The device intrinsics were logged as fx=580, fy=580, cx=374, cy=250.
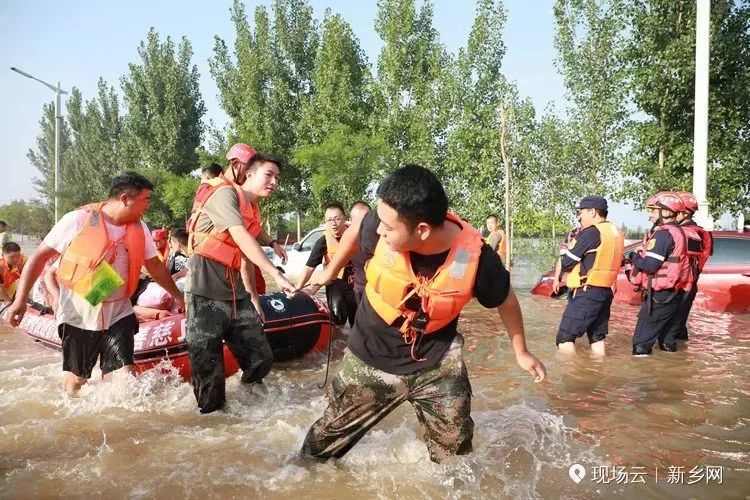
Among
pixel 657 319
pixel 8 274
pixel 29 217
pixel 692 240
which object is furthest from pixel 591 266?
pixel 29 217

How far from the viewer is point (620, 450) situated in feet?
11.7

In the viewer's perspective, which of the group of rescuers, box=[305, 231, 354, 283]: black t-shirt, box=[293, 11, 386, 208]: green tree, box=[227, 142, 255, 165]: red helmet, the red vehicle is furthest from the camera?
box=[293, 11, 386, 208]: green tree

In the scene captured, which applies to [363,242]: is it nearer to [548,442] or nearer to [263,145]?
[548,442]

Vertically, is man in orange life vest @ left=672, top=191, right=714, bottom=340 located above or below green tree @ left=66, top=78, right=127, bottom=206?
below

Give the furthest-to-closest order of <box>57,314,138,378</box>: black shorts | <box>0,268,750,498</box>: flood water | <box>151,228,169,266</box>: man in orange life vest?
<box>151,228,169,266</box>: man in orange life vest → <box>57,314,138,378</box>: black shorts → <box>0,268,750,498</box>: flood water

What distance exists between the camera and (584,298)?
18.5ft

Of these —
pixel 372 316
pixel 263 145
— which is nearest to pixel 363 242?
pixel 372 316

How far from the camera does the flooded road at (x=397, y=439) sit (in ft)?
9.94

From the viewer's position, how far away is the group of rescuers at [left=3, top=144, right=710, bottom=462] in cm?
256

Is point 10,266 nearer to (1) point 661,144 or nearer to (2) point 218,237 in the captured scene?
(2) point 218,237

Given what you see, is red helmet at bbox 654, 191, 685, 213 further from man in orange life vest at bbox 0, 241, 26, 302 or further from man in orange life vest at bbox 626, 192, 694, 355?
man in orange life vest at bbox 0, 241, 26, 302

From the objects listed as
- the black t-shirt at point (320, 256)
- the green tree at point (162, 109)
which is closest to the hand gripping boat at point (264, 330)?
the black t-shirt at point (320, 256)

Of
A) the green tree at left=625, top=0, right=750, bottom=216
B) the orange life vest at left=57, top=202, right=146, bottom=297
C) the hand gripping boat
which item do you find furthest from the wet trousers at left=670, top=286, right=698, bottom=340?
the green tree at left=625, top=0, right=750, bottom=216

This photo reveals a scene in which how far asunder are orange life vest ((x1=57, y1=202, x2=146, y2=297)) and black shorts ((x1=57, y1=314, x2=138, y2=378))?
320 millimetres
